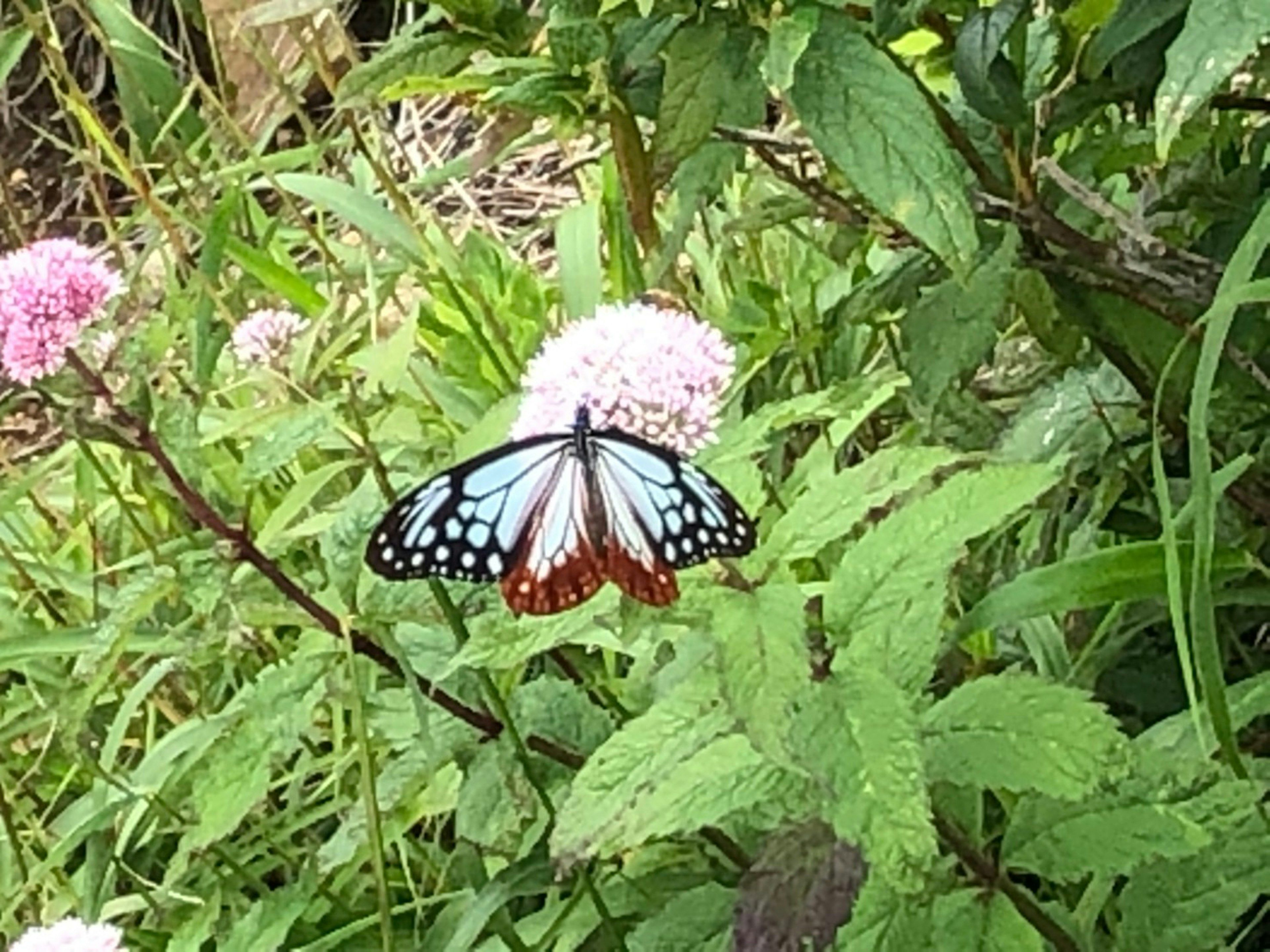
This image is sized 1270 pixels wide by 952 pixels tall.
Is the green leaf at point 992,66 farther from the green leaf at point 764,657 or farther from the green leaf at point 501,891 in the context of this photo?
the green leaf at point 501,891

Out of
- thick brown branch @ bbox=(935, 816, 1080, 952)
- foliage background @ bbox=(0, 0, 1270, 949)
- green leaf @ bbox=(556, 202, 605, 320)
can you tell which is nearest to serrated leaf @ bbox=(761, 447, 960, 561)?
foliage background @ bbox=(0, 0, 1270, 949)

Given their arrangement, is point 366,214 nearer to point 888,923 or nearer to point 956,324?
point 956,324

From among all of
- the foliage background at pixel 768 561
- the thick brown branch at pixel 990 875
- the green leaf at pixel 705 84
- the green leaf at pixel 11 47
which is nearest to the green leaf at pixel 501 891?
the foliage background at pixel 768 561

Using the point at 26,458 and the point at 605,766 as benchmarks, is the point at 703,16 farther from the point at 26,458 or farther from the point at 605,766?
the point at 26,458

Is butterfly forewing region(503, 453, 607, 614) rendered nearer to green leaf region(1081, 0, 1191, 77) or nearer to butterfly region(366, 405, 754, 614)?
butterfly region(366, 405, 754, 614)

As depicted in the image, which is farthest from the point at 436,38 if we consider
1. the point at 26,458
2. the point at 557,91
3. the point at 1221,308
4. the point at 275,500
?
the point at 26,458

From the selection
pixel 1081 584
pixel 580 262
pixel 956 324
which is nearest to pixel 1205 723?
pixel 1081 584
